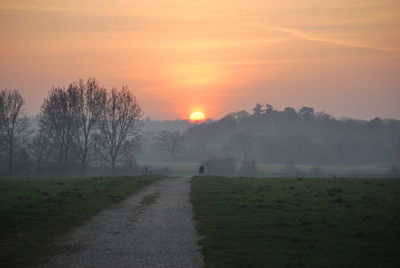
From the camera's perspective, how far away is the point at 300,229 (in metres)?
16.7

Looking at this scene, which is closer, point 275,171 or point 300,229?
point 300,229

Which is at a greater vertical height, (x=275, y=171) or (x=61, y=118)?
(x=61, y=118)

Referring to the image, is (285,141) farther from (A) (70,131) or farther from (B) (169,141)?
(A) (70,131)

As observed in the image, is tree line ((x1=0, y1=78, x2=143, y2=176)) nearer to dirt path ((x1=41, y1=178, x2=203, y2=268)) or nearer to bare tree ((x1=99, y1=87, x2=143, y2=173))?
bare tree ((x1=99, y1=87, x2=143, y2=173))

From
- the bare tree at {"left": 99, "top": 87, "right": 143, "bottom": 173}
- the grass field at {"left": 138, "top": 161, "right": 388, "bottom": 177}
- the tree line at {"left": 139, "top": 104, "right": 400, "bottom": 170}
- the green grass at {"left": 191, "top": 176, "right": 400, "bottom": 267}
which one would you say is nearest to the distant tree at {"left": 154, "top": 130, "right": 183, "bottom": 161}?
the tree line at {"left": 139, "top": 104, "right": 400, "bottom": 170}

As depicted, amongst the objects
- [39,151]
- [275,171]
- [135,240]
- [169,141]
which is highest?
[169,141]

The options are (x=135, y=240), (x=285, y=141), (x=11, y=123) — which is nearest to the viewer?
(x=135, y=240)

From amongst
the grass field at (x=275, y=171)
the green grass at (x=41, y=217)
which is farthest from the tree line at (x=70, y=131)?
the green grass at (x=41, y=217)

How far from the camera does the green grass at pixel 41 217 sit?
13.6m

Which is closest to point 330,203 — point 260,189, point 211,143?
point 260,189

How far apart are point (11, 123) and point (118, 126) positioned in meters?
16.1

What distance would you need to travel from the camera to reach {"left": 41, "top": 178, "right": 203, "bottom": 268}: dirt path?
12.8 meters

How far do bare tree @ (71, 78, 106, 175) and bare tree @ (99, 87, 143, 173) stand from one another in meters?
1.22

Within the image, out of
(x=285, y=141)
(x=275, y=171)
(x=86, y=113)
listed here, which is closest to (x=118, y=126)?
(x=86, y=113)
